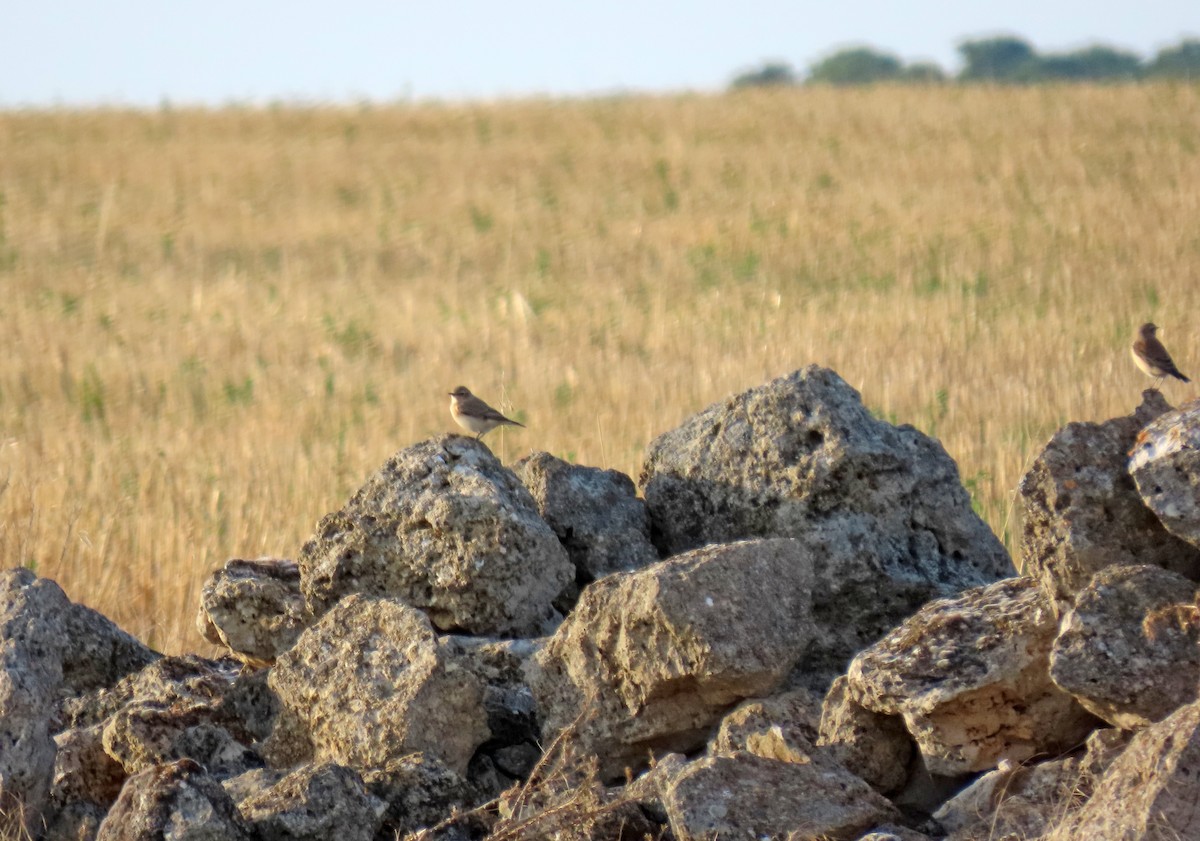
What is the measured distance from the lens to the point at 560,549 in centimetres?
568

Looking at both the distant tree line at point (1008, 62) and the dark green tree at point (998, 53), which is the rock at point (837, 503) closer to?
the distant tree line at point (1008, 62)

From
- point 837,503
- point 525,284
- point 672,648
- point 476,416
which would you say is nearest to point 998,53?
point 525,284

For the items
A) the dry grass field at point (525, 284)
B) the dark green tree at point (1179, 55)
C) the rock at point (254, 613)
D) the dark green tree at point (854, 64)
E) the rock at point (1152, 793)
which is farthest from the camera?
the dark green tree at point (854, 64)

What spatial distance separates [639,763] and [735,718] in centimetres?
44

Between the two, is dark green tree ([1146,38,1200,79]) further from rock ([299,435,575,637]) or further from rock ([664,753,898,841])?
rock ([664,753,898,841])

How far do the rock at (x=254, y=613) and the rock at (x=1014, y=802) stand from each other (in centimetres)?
250

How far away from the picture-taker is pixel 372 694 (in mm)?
5055

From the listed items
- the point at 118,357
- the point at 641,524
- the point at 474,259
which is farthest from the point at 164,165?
the point at 641,524

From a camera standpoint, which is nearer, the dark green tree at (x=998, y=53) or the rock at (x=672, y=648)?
the rock at (x=672, y=648)

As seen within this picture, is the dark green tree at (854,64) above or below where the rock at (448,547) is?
above

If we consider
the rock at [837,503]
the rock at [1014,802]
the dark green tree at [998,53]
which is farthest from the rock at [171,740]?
the dark green tree at [998,53]

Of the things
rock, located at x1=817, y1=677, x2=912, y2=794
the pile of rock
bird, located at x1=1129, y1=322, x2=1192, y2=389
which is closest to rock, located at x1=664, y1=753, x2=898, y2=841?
the pile of rock

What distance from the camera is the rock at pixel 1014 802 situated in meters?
4.16

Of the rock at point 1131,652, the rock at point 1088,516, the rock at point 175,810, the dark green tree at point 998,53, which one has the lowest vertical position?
the rock at point 175,810
